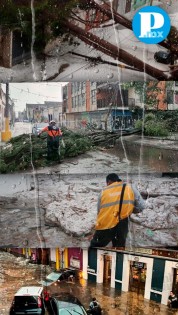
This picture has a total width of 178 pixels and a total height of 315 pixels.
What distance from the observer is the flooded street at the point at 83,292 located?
4.20 m

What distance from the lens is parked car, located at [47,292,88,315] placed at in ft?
A: 12.8

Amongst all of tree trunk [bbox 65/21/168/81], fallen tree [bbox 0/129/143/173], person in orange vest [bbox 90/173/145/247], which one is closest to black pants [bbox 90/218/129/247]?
person in orange vest [bbox 90/173/145/247]

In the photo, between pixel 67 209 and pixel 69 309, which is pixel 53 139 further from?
pixel 69 309

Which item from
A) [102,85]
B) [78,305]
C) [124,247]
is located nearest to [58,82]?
[102,85]

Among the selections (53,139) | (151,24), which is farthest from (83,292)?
(151,24)

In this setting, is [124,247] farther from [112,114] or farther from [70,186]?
[112,114]

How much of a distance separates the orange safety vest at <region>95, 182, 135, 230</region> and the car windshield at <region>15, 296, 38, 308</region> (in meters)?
1.20

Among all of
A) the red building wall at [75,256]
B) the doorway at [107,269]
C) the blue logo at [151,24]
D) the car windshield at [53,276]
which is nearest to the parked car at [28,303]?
the car windshield at [53,276]

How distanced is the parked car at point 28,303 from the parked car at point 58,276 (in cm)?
29

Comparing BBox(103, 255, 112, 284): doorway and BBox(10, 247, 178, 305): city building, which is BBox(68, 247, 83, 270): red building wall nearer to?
BBox(10, 247, 178, 305): city building

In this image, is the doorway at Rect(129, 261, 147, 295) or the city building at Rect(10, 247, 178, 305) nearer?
the city building at Rect(10, 247, 178, 305)

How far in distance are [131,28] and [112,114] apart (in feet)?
2.25

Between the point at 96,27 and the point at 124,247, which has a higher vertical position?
the point at 96,27

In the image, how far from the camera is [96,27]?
2938 millimetres
